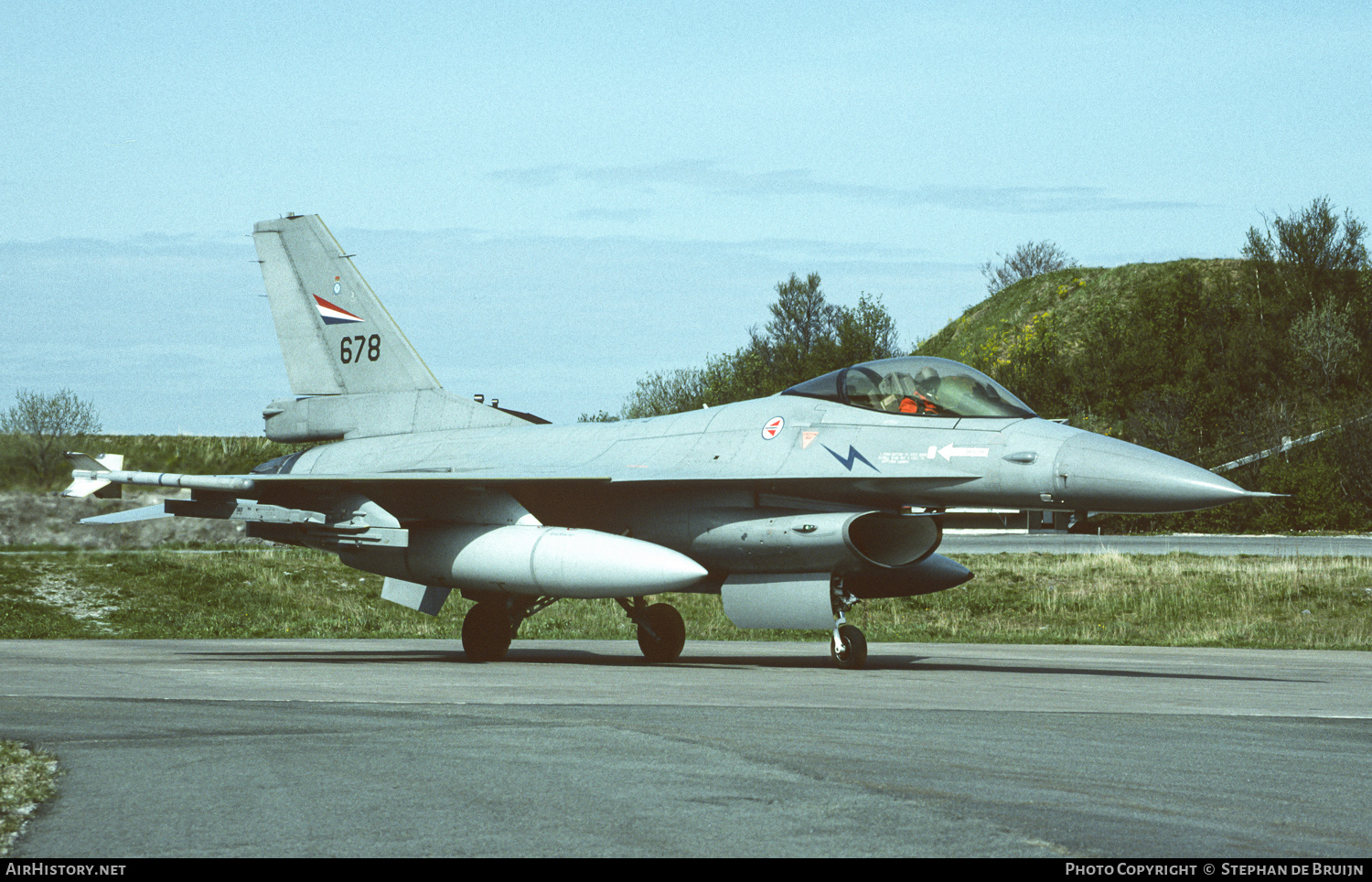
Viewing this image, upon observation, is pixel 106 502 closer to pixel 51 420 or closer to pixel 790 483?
pixel 51 420

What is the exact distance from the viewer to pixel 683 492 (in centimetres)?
1487

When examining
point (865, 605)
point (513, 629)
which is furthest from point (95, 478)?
point (865, 605)

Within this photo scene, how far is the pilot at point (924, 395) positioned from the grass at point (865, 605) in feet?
27.3

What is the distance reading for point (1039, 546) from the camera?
38875 millimetres

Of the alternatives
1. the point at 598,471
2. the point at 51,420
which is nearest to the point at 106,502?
the point at 51,420

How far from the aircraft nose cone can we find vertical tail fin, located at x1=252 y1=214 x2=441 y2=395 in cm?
876

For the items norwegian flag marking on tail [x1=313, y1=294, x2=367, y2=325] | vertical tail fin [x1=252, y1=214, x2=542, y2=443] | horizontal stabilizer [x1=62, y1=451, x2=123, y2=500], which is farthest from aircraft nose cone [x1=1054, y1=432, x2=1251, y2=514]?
horizontal stabilizer [x1=62, y1=451, x2=123, y2=500]

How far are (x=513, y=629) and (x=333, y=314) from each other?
517 cm

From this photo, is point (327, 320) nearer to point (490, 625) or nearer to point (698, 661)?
point (490, 625)

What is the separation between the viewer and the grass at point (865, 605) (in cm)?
2338

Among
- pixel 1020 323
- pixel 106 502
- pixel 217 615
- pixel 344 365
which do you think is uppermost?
Answer: pixel 1020 323

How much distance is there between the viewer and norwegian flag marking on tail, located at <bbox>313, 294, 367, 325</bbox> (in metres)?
18.1

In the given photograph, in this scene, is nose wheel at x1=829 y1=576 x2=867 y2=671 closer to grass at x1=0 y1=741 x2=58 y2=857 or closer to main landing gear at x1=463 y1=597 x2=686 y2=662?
main landing gear at x1=463 y1=597 x2=686 y2=662

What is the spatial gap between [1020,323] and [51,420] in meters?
68.3
